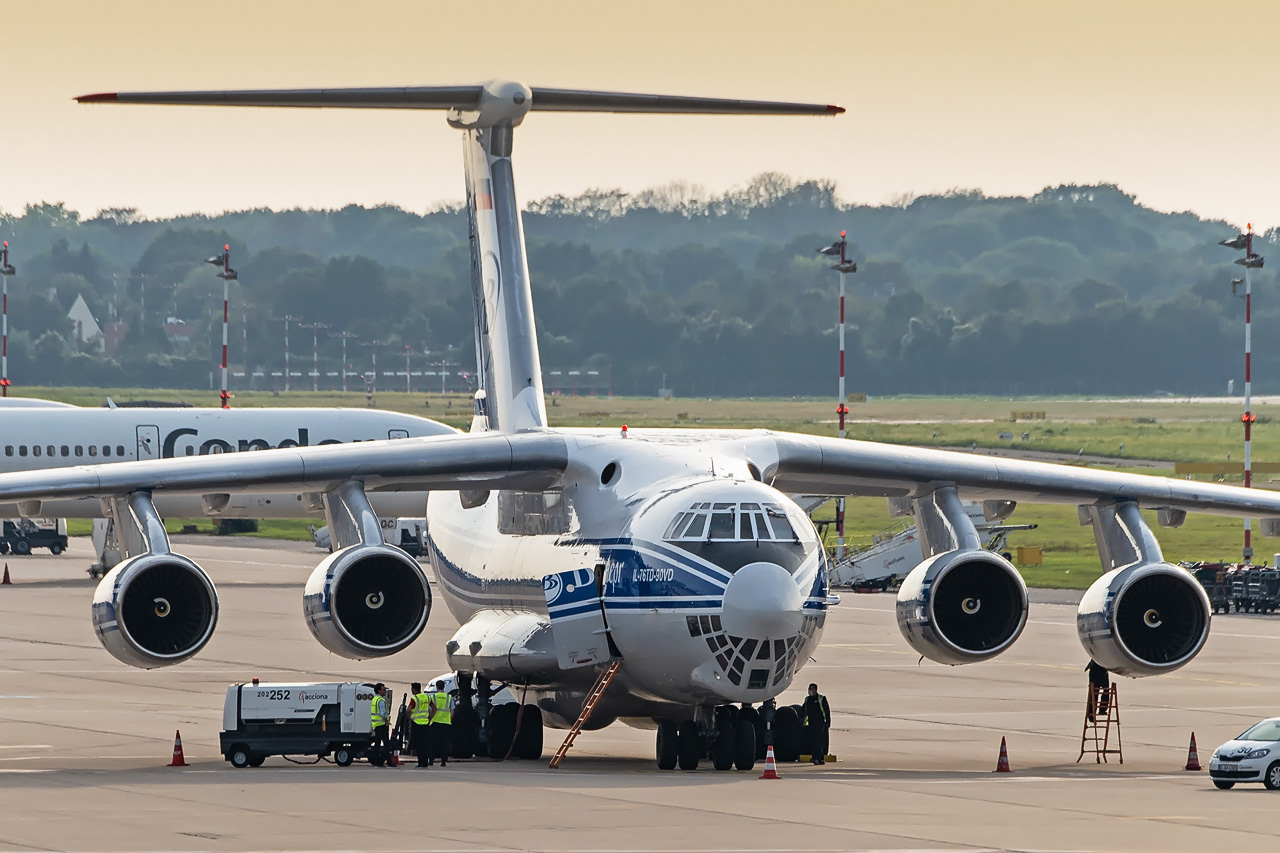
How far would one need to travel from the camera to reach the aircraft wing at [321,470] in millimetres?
A: 22797

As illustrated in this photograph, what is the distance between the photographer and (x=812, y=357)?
15425cm

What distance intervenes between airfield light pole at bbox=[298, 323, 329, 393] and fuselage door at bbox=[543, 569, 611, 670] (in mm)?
145745

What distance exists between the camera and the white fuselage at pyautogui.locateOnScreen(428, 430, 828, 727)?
849 inches

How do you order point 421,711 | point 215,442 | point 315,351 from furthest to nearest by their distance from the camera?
point 315,351
point 215,442
point 421,711

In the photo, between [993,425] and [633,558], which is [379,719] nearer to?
[633,558]

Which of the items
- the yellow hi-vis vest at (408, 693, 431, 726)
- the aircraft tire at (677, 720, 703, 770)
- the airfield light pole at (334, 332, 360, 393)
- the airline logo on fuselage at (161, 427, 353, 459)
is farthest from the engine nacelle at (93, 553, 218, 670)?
the airfield light pole at (334, 332, 360, 393)

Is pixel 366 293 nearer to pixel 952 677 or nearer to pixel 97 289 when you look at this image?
pixel 97 289

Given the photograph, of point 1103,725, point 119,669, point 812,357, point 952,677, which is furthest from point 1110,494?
point 812,357

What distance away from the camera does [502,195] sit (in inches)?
1110

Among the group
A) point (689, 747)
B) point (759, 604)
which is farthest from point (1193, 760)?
point (759, 604)

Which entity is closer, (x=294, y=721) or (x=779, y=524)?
(x=779, y=524)

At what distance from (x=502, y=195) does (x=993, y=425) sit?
340ft

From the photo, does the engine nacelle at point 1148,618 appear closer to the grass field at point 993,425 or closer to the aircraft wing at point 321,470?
the aircraft wing at point 321,470

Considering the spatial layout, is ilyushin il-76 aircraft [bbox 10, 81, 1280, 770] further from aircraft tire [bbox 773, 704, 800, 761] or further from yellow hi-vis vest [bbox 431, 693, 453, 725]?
yellow hi-vis vest [bbox 431, 693, 453, 725]
